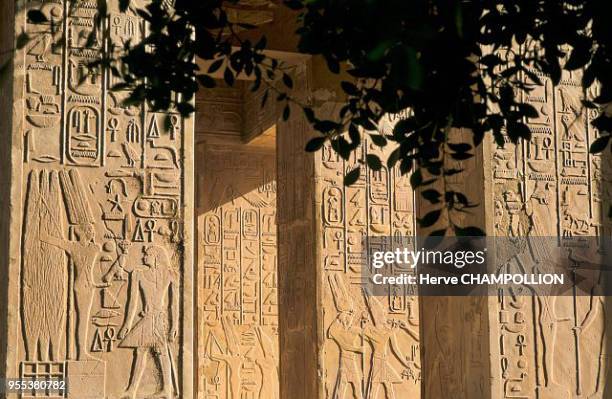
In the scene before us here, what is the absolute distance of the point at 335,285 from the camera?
10.2 meters

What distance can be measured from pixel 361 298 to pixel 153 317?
13.5ft

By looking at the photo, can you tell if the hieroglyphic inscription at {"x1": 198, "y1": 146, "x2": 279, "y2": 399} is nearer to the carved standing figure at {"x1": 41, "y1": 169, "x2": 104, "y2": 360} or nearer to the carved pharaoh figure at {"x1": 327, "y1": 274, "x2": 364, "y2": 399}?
the carved pharaoh figure at {"x1": 327, "y1": 274, "x2": 364, "y2": 399}

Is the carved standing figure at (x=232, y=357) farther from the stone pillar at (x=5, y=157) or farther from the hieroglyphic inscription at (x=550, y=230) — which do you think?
the stone pillar at (x=5, y=157)

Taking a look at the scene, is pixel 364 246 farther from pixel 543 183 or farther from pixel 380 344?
pixel 543 183

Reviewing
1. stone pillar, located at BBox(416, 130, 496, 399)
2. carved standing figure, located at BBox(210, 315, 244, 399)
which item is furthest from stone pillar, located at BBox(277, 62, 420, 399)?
carved standing figure, located at BBox(210, 315, 244, 399)

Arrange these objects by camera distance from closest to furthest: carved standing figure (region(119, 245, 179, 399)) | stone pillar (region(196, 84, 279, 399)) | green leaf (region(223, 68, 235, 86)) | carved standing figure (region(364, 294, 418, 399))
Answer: green leaf (region(223, 68, 235, 86)) → carved standing figure (region(119, 245, 179, 399)) → carved standing figure (region(364, 294, 418, 399)) → stone pillar (region(196, 84, 279, 399))

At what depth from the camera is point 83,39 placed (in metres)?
6.69

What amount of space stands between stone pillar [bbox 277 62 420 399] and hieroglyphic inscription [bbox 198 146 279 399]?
8.29 ft

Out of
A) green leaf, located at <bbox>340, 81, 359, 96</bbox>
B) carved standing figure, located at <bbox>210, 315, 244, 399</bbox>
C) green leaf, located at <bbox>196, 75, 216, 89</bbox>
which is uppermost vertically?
green leaf, located at <bbox>196, 75, 216, 89</bbox>

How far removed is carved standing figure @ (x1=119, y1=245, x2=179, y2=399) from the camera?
6.49m

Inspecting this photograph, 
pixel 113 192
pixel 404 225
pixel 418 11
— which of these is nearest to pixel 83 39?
pixel 113 192

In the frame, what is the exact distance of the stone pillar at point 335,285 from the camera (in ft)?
33.2

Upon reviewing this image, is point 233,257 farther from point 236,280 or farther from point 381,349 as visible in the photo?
point 381,349

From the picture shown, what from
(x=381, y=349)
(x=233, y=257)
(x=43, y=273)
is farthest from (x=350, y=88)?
(x=233, y=257)
